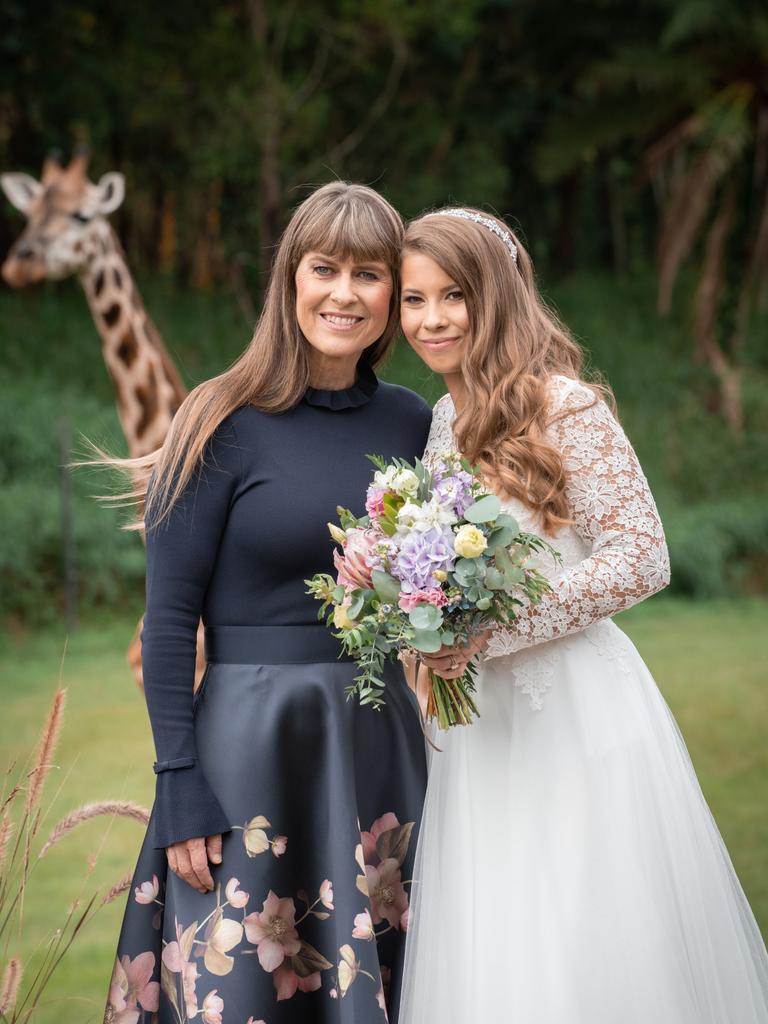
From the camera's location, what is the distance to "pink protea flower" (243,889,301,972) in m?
2.62

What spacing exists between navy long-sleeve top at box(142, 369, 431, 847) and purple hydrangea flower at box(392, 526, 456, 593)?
0.40 meters

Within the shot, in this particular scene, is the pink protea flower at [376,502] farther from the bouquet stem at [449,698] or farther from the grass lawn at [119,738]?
the grass lawn at [119,738]

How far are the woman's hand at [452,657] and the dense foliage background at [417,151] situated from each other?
8768 millimetres

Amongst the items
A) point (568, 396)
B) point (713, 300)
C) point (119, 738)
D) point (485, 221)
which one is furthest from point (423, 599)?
point (713, 300)

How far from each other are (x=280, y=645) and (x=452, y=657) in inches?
16.7

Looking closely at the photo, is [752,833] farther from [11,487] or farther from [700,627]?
[11,487]

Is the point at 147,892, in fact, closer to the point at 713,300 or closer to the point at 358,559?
the point at 358,559

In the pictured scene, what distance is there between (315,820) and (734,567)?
405 inches

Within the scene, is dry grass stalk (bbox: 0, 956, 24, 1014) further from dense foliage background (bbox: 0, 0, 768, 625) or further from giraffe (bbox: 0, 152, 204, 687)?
dense foliage background (bbox: 0, 0, 768, 625)

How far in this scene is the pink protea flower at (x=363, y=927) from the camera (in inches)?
104

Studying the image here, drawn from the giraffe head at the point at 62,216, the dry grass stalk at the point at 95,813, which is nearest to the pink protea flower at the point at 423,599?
the dry grass stalk at the point at 95,813

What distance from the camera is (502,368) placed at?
9.25 ft

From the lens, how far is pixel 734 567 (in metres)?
12.4

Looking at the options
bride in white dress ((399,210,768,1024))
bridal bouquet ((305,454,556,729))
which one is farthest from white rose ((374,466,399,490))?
bride in white dress ((399,210,768,1024))
